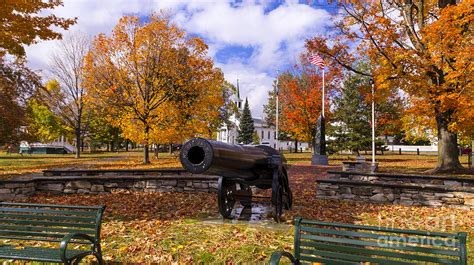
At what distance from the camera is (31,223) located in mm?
4289

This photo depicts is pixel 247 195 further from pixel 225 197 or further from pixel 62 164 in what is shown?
pixel 62 164

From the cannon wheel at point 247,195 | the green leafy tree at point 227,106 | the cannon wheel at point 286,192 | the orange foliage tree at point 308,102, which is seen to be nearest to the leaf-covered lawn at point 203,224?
the cannon wheel at point 286,192

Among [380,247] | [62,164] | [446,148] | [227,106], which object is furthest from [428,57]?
[227,106]

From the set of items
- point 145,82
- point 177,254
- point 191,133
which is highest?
point 145,82

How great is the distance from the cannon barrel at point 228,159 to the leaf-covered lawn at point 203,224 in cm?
103

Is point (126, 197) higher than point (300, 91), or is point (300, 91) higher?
point (300, 91)

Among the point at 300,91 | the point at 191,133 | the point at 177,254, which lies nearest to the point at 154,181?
the point at 177,254

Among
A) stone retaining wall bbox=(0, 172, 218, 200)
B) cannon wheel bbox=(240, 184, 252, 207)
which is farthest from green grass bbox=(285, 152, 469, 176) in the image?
cannon wheel bbox=(240, 184, 252, 207)

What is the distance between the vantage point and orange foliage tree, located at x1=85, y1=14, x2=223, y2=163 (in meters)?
20.1

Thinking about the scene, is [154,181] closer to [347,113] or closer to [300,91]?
[300,91]

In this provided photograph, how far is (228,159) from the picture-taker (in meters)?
5.11

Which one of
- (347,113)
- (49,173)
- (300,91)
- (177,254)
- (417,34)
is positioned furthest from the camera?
(347,113)

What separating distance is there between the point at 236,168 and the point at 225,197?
1.29 m

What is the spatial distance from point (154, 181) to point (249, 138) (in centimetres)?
5153
